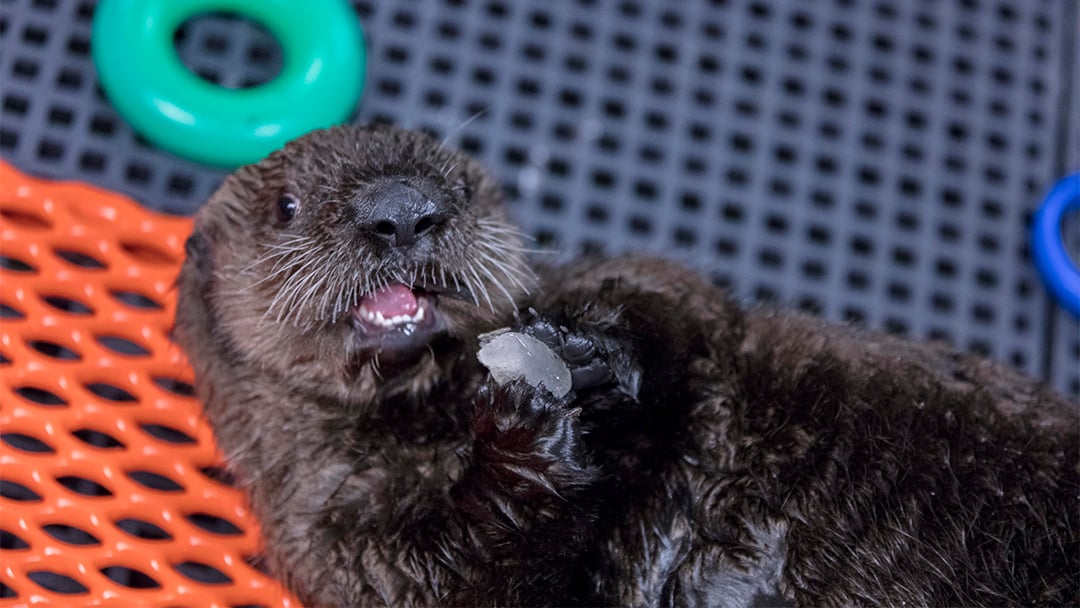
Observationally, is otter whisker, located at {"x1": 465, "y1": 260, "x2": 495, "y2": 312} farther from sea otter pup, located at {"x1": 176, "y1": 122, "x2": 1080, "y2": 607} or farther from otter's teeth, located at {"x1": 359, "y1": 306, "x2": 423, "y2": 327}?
otter's teeth, located at {"x1": 359, "y1": 306, "x2": 423, "y2": 327}

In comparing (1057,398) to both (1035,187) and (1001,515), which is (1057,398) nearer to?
(1001,515)

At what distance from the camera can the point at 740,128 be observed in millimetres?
3820

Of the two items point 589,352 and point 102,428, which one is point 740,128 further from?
point 102,428

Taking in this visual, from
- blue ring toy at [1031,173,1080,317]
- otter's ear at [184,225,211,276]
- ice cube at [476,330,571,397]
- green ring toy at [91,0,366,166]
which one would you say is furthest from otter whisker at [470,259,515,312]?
blue ring toy at [1031,173,1080,317]

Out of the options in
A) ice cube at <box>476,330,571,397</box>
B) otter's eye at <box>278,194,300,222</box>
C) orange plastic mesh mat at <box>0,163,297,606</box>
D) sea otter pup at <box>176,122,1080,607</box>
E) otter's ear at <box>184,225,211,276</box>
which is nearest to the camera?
ice cube at <box>476,330,571,397</box>

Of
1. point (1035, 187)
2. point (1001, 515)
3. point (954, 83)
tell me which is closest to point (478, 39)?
point (954, 83)

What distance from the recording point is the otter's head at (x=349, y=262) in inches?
90.5

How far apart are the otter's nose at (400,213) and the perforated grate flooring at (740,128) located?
4.52ft

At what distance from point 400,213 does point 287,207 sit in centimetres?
40

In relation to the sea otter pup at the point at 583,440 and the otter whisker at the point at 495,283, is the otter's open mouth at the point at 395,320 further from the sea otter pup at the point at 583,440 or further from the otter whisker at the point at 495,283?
the otter whisker at the point at 495,283

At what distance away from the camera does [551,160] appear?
146 inches

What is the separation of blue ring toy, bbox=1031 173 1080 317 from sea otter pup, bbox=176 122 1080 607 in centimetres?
116

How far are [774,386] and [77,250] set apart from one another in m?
2.09

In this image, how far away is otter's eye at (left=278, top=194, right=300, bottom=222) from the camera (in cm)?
249
